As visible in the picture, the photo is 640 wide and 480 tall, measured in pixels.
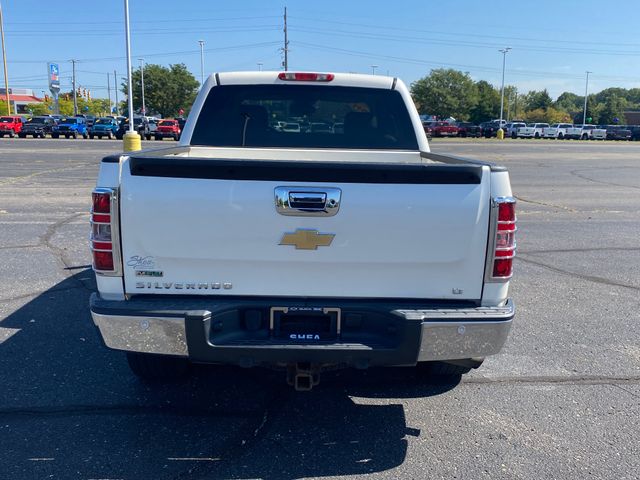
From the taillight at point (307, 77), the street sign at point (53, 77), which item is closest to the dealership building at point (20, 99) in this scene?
the street sign at point (53, 77)

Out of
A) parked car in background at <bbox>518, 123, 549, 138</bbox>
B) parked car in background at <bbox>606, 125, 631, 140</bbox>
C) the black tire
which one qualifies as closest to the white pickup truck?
the black tire

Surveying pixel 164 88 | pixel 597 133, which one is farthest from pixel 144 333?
pixel 164 88

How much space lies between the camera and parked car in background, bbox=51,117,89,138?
5003cm

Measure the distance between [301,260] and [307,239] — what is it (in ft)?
0.40

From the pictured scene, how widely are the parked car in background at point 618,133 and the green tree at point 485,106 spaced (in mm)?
35036

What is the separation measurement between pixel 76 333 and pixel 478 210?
3717 millimetres

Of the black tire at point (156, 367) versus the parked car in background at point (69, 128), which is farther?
the parked car in background at point (69, 128)

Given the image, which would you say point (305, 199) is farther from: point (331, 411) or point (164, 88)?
point (164, 88)

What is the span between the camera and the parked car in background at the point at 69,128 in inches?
1970

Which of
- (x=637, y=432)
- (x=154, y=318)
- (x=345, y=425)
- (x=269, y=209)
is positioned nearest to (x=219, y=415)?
(x=345, y=425)

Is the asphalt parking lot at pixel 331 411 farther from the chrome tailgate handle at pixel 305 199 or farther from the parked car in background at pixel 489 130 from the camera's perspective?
the parked car in background at pixel 489 130

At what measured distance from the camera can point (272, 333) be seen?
10.7ft

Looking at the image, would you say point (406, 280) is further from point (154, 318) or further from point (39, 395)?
point (39, 395)

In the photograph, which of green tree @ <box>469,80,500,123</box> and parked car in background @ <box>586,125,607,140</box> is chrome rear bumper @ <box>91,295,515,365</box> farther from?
green tree @ <box>469,80,500,123</box>
